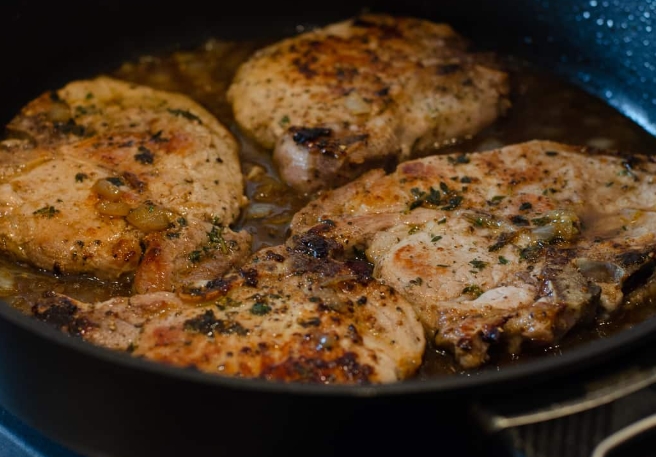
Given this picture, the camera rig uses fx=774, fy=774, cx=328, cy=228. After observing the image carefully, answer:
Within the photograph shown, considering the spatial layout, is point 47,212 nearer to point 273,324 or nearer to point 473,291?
point 273,324

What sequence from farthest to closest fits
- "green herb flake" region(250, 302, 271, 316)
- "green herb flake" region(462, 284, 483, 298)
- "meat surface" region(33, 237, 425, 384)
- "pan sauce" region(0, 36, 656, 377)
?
"pan sauce" region(0, 36, 656, 377) → "green herb flake" region(462, 284, 483, 298) → "green herb flake" region(250, 302, 271, 316) → "meat surface" region(33, 237, 425, 384)

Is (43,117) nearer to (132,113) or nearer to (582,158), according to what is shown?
(132,113)

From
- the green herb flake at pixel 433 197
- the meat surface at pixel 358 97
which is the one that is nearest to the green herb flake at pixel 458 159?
the green herb flake at pixel 433 197

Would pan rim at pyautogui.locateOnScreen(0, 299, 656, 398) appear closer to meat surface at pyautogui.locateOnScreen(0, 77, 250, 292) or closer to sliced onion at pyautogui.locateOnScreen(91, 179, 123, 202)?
meat surface at pyautogui.locateOnScreen(0, 77, 250, 292)

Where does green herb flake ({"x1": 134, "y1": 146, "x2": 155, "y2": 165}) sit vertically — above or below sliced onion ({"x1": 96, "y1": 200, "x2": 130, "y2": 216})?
above

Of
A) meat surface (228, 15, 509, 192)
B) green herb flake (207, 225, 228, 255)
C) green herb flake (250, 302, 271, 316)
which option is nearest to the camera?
green herb flake (250, 302, 271, 316)

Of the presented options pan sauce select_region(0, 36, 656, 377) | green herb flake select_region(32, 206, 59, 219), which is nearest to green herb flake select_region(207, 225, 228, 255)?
pan sauce select_region(0, 36, 656, 377)
